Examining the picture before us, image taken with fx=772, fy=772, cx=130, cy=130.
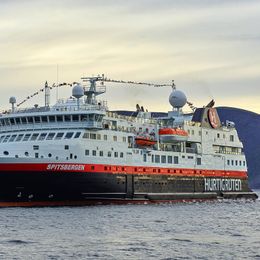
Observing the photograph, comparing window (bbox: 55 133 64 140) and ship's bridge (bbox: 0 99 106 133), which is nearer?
window (bbox: 55 133 64 140)

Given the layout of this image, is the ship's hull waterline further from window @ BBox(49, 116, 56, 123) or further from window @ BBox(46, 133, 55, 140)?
window @ BBox(49, 116, 56, 123)

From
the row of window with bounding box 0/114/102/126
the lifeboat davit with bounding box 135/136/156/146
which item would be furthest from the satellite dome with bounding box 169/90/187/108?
the row of window with bounding box 0/114/102/126

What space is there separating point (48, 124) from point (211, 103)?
83.0 ft

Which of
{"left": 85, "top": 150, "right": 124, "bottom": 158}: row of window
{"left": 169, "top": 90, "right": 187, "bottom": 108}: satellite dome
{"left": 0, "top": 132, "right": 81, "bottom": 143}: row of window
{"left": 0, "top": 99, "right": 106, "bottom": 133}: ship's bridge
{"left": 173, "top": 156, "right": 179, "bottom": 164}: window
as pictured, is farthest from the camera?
{"left": 169, "top": 90, "right": 187, "bottom": 108}: satellite dome

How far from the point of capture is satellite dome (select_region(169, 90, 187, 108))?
8856 centimetres

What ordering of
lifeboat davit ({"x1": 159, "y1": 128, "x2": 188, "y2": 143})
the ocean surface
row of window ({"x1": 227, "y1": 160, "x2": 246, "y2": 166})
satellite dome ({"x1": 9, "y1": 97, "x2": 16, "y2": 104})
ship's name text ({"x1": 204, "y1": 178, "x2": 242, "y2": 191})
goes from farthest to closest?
row of window ({"x1": 227, "y1": 160, "x2": 246, "y2": 166}) < ship's name text ({"x1": 204, "y1": 178, "x2": 242, "y2": 191}) < satellite dome ({"x1": 9, "y1": 97, "x2": 16, "y2": 104}) < lifeboat davit ({"x1": 159, "y1": 128, "x2": 188, "y2": 143}) < the ocean surface

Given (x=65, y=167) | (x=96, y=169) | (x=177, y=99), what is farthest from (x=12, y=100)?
(x=177, y=99)

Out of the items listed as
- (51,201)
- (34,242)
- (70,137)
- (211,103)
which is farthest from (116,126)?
(34,242)

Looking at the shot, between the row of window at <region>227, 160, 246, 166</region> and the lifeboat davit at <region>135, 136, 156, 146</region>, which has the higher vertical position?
the lifeboat davit at <region>135, 136, 156, 146</region>

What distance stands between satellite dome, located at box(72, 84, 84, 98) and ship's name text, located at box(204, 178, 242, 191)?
18170mm

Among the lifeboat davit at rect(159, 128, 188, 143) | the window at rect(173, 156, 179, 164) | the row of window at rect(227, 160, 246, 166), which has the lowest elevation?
the window at rect(173, 156, 179, 164)

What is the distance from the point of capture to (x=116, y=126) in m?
74.8

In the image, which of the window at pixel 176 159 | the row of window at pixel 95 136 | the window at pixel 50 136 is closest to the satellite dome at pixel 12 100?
the window at pixel 50 136

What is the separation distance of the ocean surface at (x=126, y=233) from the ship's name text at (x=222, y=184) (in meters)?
16.8
